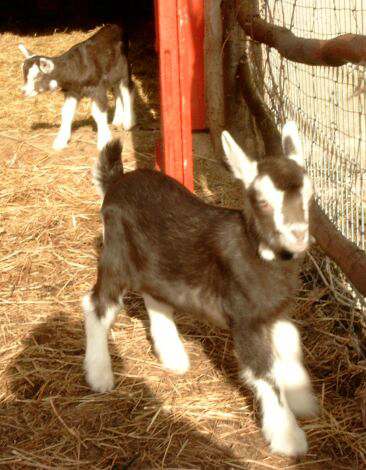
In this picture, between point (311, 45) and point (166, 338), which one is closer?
point (311, 45)

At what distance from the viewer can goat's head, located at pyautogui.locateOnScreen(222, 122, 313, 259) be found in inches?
154

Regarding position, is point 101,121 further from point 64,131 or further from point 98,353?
point 98,353

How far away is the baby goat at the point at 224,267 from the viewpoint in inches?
162

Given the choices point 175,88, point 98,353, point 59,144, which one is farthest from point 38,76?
point 98,353

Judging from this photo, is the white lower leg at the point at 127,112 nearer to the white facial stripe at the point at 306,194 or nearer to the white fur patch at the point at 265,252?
the white fur patch at the point at 265,252

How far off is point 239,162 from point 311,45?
1007mm

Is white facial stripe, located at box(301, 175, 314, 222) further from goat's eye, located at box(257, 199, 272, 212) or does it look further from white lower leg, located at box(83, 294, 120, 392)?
white lower leg, located at box(83, 294, 120, 392)

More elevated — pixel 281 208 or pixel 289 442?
pixel 281 208

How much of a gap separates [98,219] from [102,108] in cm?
256

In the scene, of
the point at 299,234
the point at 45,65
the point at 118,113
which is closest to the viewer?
the point at 299,234

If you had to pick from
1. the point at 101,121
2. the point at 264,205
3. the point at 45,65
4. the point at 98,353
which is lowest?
the point at 101,121

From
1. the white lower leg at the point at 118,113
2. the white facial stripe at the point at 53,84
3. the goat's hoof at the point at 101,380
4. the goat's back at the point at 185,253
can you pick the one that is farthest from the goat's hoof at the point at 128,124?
the goat's hoof at the point at 101,380

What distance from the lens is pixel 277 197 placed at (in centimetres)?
397

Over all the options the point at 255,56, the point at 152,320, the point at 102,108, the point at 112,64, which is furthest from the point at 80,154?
the point at 152,320
